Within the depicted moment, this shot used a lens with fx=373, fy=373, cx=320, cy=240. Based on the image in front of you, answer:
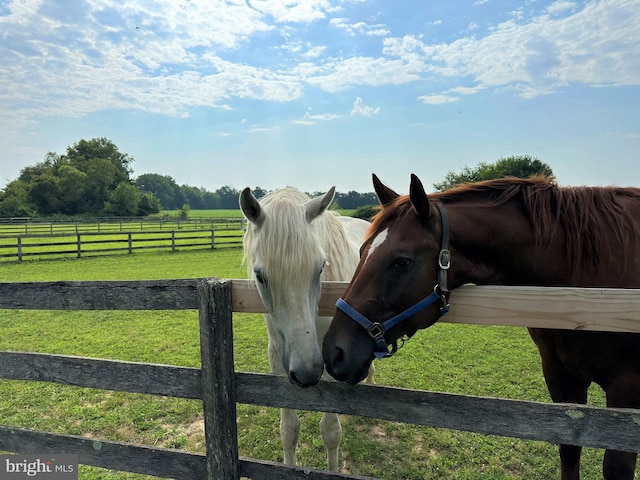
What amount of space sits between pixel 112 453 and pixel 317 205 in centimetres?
180

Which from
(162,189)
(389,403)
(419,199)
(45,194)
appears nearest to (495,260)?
(419,199)

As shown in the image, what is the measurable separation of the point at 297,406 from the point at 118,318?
Answer: 7382 mm

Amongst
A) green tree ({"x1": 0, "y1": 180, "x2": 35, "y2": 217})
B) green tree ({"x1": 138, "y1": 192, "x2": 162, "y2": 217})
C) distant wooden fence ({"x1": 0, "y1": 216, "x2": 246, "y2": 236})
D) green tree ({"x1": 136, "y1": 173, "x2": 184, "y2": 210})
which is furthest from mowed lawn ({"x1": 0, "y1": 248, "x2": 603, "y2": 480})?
green tree ({"x1": 136, "y1": 173, "x2": 184, "y2": 210})

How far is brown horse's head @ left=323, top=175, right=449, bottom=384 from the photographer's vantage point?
5.00 feet

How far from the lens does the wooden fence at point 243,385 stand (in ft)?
4.72

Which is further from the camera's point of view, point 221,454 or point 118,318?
point 118,318

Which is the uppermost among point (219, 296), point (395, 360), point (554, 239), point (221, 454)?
point (554, 239)

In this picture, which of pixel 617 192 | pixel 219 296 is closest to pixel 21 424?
pixel 219 296

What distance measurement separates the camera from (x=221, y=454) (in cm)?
184

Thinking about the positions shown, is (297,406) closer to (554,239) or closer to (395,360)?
(554,239)

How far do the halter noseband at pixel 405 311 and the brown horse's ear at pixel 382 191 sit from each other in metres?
0.43

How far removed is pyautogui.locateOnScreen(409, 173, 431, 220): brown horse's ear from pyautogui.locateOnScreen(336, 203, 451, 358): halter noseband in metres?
0.12

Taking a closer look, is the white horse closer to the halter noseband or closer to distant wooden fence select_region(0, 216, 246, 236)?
the halter noseband

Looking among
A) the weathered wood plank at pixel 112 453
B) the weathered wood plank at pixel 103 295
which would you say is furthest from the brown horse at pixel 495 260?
the weathered wood plank at pixel 112 453
